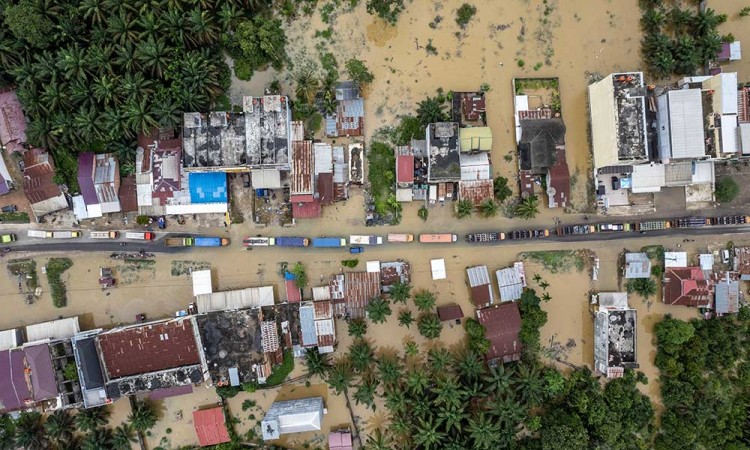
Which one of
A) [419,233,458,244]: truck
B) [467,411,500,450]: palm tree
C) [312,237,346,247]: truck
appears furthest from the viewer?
[419,233,458,244]: truck

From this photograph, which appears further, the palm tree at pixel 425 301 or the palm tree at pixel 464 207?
the palm tree at pixel 464 207

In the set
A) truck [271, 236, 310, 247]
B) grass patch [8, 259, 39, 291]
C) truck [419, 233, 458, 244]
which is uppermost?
truck [271, 236, 310, 247]

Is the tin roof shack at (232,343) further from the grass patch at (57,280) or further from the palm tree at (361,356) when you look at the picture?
the grass patch at (57,280)

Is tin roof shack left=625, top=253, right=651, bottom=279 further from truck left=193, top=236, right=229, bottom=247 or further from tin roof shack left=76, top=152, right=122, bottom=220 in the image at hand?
tin roof shack left=76, top=152, right=122, bottom=220

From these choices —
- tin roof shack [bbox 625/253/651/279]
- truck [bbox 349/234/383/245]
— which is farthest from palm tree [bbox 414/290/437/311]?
tin roof shack [bbox 625/253/651/279]

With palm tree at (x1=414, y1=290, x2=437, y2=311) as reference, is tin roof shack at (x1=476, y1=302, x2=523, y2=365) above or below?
below

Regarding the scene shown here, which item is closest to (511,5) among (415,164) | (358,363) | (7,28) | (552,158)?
(552,158)

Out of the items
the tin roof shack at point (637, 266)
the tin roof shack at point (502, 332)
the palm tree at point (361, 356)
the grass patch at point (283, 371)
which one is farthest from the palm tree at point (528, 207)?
the grass patch at point (283, 371)
